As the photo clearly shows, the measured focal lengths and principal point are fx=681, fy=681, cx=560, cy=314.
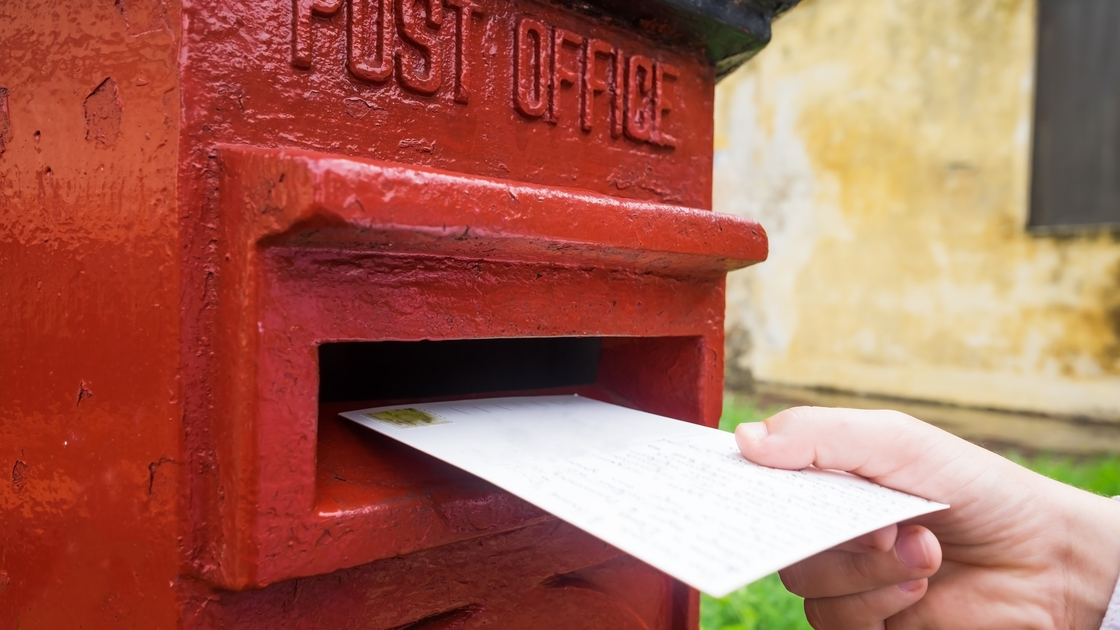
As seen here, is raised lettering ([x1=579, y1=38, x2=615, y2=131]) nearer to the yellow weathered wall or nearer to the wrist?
the wrist

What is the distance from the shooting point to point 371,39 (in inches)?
28.8

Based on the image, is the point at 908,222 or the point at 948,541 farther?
the point at 908,222

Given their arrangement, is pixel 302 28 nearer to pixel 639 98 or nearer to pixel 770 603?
pixel 639 98

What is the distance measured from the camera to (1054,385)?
4.24 meters

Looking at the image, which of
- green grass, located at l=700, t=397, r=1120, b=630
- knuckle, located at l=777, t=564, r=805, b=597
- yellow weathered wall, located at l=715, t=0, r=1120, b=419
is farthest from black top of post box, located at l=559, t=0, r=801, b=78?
yellow weathered wall, located at l=715, t=0, r=1120, b=419

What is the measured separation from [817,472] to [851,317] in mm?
4618

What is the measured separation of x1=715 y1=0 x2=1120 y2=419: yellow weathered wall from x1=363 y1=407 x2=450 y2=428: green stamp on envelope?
15.4 ft

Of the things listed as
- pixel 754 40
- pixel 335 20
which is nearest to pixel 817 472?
pixel 754 40

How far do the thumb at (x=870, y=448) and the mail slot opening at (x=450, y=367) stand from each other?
1.21 feet

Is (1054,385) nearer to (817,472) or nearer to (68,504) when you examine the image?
(817,472)

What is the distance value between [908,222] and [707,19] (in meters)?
4.46

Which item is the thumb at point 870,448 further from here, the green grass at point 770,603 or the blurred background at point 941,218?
the blurred background at point 941,218

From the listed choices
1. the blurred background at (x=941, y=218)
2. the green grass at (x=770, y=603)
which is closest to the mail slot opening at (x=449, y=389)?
the green grass at (x=770, y=603)

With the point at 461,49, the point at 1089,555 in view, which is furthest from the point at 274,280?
the point at 1089,555
